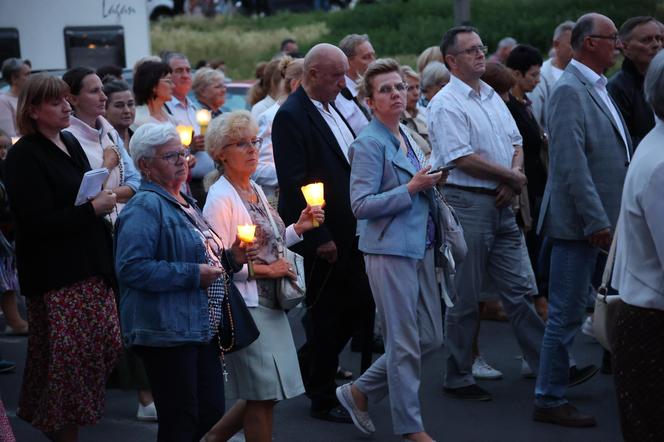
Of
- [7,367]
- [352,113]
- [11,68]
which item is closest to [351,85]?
[352,113]

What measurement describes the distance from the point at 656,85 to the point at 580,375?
139 inches

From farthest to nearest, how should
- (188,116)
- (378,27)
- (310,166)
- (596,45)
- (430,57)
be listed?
(378,27), (430,57), (188,116), (310,166), (596,45)

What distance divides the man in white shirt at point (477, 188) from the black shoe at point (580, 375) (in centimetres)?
27

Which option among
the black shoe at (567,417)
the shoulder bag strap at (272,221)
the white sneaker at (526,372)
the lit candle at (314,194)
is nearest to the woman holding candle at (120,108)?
the shoulder bag strap at (272,221)

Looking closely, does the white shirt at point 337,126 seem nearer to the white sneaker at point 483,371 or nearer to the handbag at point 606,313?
the white sneaker at point 483,371

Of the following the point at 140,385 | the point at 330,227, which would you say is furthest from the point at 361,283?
the point at 140,385

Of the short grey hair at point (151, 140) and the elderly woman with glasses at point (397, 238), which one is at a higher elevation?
the short grey hair at point (151, 140)

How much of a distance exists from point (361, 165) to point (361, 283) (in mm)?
1026

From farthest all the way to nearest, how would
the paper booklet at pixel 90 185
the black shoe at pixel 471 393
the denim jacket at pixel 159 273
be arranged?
1. the black shoe at pixel 471 393
2. the paper booklet at pixel 90 185
3. the denim jacket at pixel 159 273

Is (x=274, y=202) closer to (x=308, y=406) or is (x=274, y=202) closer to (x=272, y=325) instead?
(x=308, y=406)

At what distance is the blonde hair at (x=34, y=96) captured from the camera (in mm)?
6227

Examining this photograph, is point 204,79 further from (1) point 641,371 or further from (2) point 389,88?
(1) point 641,371

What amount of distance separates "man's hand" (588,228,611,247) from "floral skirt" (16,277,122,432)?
262 cm

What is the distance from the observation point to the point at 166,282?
516cm
